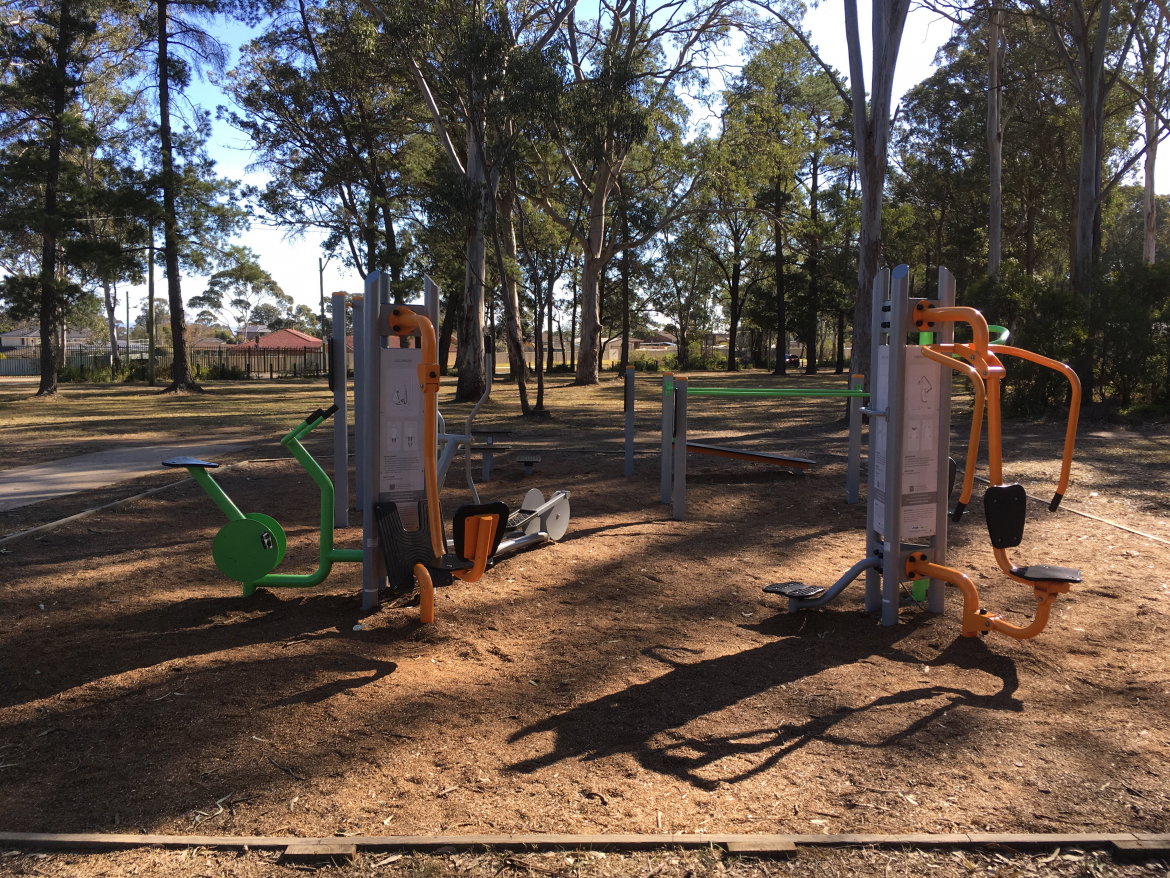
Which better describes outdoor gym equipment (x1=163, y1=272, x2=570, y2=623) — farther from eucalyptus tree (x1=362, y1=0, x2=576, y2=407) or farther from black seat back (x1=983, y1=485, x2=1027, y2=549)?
eucalyptus tree (x1=362, y1=0, x2=576, y2=407)

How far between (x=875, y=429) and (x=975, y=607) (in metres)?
1.06

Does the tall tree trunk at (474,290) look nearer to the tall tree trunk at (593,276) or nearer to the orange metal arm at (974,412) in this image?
the tall tree trunk at (593,276)

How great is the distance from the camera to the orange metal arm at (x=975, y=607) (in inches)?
143

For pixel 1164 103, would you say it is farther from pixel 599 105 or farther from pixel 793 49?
pixel 599 105

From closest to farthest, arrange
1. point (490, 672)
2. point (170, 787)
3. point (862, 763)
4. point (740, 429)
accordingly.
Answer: point (170, 787) → point (862, 763) → point (490, 672) → point (740, 429)

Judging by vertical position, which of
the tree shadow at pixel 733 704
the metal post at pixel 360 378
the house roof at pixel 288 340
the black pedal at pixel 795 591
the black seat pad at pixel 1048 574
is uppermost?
the house roof at pixel 288 340

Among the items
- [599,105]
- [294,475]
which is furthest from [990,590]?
[599,105]

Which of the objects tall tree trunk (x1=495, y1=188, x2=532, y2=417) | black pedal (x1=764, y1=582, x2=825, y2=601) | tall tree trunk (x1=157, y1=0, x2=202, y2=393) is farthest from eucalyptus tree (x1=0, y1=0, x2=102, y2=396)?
black pedal (x1=764, y1=582, x2=825, y2=601)

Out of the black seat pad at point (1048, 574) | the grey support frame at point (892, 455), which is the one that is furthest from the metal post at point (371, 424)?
the black seat pad at point (1048, 574)

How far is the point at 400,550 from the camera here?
14.1 ft

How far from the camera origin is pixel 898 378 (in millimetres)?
4105

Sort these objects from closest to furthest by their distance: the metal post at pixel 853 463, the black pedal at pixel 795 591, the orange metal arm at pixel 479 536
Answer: the orange metal arm at pixel 479 536
the black pedal at pixel 795 591
the metal post at pixel 853 463

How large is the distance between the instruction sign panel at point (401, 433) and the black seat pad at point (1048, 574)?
3006 mm

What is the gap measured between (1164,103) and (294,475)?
2615 cm
